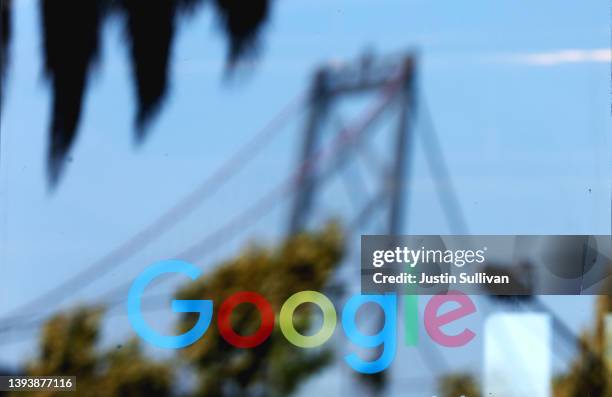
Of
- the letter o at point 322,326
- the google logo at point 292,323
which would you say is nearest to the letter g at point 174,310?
the google logo at point 292,323

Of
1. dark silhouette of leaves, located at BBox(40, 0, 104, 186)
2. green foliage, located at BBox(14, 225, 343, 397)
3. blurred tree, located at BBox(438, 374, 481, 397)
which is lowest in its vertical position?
blurred tree, located at BBox(438, 374, 481, 397)

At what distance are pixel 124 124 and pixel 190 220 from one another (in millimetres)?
278

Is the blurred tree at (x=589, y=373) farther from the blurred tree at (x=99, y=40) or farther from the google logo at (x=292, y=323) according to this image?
the blurred tree at (x=99, y=40)

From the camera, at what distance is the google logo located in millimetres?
2355

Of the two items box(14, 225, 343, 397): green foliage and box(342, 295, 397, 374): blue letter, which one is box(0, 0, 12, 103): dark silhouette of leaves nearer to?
box(14, 225, 343, 397): green foliage

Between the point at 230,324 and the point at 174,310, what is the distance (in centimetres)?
13

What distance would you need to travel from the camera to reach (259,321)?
2.38 m

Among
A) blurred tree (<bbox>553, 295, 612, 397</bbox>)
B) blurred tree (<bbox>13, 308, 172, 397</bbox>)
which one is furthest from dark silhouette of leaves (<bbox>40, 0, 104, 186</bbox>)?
blurred tree (<bbox>553, 295, 612, 397</bbox>)

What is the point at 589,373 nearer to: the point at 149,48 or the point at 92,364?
the point at 92,364

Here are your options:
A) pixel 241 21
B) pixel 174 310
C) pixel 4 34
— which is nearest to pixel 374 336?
pixel 174 310

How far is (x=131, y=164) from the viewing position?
243 cm

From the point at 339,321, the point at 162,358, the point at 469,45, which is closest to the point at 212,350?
the point at 162,358

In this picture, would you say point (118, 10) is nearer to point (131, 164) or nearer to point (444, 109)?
point (131, 164)

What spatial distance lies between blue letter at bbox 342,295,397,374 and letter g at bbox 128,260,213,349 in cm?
33
